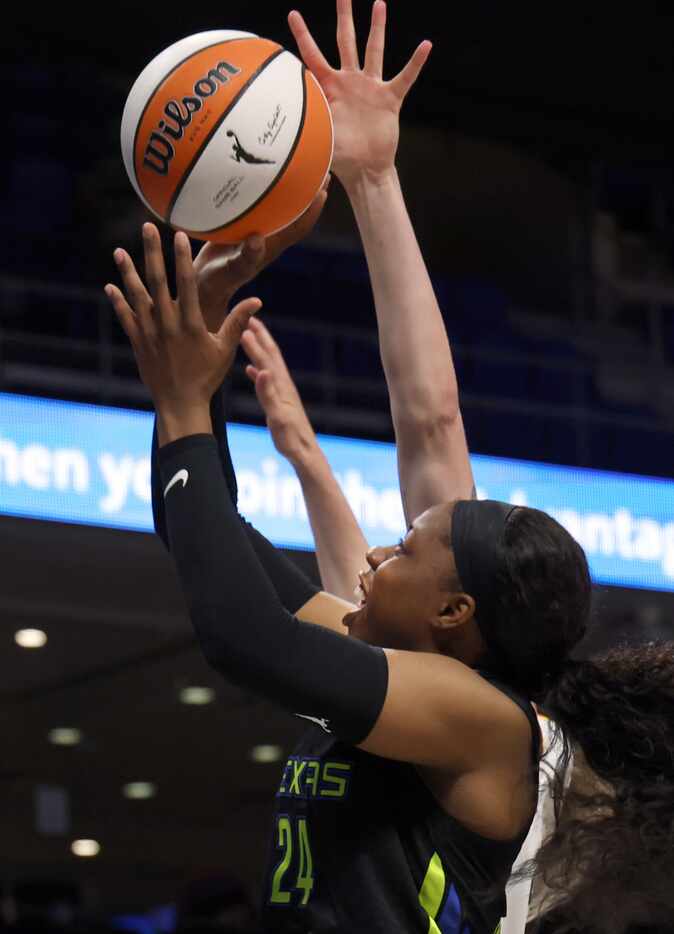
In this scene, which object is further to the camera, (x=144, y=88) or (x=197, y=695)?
(x=197, y=695)

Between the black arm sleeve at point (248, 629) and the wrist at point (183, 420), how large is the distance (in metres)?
0.02

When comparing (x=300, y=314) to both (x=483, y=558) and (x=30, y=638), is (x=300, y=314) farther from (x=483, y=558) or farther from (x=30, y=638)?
(x=483, y=558)

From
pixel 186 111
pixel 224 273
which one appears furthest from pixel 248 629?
pixel 186 111

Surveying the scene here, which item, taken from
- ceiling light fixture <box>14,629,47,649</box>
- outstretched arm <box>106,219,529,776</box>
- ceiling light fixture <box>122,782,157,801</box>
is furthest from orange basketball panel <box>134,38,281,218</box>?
ceiling light fixture <box>122,782,157,801</box>

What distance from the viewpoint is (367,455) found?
709 cm

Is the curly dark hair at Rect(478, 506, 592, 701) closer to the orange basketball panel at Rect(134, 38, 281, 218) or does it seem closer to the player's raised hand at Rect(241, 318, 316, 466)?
the orange basketball panel at Rect(134, 38, 281, 218)

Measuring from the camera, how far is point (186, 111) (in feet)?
6.86

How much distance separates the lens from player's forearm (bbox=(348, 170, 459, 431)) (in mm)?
2303

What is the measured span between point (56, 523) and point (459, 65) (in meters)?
3.82

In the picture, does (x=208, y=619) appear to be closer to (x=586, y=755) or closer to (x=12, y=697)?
(x=586, y=755)

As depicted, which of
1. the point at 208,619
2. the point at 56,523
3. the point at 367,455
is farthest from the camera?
the point at 367,455

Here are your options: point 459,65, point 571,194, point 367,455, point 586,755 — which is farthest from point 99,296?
point 586,755

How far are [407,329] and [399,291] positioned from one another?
2.2 inches

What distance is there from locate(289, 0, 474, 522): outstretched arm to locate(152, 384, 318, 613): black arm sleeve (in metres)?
0.25
